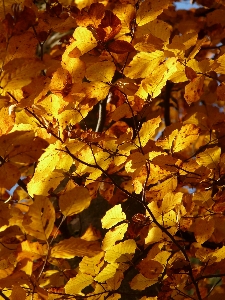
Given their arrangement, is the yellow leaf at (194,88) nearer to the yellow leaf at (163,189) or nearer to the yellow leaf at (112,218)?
the yellow leaf at (163,189)

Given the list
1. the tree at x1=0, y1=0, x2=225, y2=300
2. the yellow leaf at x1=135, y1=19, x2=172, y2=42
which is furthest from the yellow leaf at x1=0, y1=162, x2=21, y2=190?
the yellow leaf at x1=135, y1=19, x2=172, y2=42

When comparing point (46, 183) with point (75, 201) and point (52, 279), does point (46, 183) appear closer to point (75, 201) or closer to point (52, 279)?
point (75, 201)

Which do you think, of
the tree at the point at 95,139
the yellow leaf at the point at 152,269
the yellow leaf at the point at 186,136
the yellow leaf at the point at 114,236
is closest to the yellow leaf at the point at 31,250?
the tree at the point at 95,139

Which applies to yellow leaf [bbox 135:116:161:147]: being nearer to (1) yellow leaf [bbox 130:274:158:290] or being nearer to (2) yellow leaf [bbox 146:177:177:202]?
(2) yellow leaf [bbox 146:177:177:202]

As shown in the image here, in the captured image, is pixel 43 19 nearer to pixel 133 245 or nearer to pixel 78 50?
pixel 78 50

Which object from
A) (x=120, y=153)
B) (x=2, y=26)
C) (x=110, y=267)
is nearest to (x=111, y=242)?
(x=110, y=267)

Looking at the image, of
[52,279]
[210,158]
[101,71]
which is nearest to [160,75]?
[101,71]

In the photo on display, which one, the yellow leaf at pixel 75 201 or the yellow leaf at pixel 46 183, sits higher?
the yellow leaf at pixel 75 201
